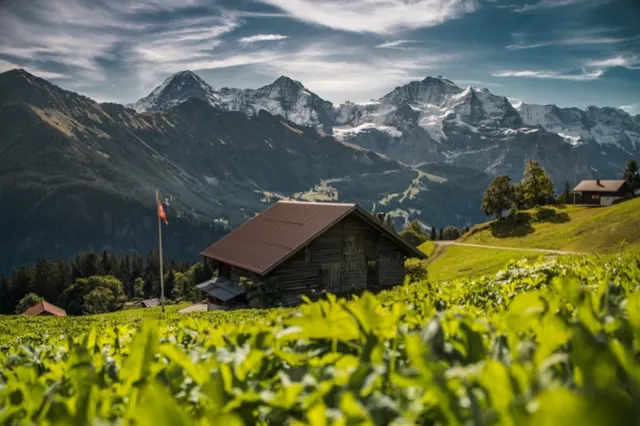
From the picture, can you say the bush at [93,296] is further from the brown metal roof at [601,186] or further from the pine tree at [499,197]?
the brown metal roof at [601,186]

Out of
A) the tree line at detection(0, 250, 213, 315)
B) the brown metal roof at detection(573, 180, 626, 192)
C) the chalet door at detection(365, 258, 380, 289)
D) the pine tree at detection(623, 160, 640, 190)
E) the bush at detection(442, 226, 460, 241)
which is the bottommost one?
the tree line at detection(0, 250, 213, 315)

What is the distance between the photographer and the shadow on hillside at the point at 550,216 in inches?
2933

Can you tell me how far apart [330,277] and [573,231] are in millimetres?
36766

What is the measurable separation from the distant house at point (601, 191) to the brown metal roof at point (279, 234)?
4445 inches

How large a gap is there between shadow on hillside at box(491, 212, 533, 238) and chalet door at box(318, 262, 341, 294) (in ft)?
142

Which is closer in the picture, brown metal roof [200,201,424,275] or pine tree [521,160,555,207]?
brown metal roof [200,201,424,275]

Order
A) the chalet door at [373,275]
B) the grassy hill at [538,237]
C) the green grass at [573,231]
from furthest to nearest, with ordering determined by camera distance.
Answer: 1. the green grass at [573,231]
2. the grassy hill at [538,237]
3. the chalet door at [373,275]

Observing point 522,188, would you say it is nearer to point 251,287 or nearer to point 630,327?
point 251,287

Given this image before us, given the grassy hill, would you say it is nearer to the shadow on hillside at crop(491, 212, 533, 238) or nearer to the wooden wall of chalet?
the shadow on hillside at crop(491, 212, 533, 238)

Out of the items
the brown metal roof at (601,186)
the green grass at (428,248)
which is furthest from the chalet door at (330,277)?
the brown metal roof at (601,186)

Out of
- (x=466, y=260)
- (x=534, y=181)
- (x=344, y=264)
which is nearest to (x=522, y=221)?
(x=534, y=181)

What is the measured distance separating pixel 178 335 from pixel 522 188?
305ft

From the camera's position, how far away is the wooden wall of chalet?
3459 cm

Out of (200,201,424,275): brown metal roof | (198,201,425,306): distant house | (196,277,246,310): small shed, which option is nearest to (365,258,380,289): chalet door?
(198,201,425,306): distant house
